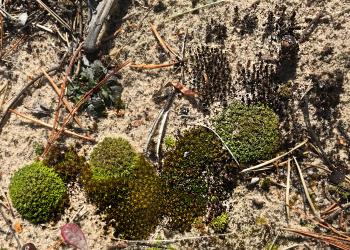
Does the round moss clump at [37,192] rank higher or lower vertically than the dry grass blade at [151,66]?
lower

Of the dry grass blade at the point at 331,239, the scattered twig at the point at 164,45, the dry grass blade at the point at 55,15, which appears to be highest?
the dry grass blade at the point at 55,15

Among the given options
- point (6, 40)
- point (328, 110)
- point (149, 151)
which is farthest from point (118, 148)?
point (328, 110)

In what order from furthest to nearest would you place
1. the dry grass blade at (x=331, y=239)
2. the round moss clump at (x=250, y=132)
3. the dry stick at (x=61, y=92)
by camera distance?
the dry stick at (x=61, y=92)
the round moss clump at (x=250, y=132)
the dry grass blade at (x=331, y=239)

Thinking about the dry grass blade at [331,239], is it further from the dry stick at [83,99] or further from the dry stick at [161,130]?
the dry stick at [83,99]

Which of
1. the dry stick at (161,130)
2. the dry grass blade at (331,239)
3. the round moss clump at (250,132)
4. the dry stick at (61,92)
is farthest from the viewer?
the dry stick at (61,92)

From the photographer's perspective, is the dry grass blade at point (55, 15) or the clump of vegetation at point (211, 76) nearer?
the clump of vegetation at point (211, 76)

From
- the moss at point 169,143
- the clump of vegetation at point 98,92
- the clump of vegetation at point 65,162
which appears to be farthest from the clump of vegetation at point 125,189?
the clump of vegetation at point 98,92

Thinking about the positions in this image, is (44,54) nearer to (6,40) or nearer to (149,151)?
(6,40)

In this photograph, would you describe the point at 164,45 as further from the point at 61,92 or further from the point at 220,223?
the point at 220,223
